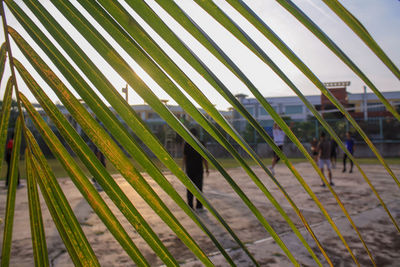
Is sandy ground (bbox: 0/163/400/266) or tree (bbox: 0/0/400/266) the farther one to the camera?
sandy ground (bbox: 0/163/400/266)

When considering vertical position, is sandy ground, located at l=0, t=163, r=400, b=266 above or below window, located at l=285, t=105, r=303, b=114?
below

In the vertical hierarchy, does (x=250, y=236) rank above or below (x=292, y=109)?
below

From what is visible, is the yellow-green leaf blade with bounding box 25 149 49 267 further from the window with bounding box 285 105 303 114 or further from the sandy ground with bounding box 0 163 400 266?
the window with bounding box 285 105 303 114

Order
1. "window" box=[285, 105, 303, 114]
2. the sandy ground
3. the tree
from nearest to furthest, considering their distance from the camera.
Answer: the tree < the sandy ground < "window" box=[285, 105, 303, 114]

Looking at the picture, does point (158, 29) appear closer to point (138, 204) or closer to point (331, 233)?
point (331, 233)

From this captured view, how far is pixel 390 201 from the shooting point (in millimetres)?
6824

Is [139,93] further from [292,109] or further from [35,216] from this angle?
[292,109]

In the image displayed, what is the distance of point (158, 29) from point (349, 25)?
16cm

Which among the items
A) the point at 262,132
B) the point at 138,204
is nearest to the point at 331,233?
the point at 138,204

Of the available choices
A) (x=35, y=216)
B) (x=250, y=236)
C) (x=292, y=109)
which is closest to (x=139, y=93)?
(x=35, y=216)

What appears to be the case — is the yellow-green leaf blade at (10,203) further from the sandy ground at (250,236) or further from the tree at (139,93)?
the sandy ground at (250,236)

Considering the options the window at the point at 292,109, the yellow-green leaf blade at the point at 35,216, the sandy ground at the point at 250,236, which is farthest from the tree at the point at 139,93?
the window at the point at 292,109

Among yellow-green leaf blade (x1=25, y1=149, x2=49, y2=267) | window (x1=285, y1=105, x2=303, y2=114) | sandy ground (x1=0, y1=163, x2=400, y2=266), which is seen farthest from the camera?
window (x1=285, y1=105, x2=303, y2=114)

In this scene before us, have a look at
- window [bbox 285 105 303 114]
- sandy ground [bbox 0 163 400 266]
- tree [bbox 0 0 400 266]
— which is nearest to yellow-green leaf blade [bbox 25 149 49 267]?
tree [bbox 0 0 400 266]
